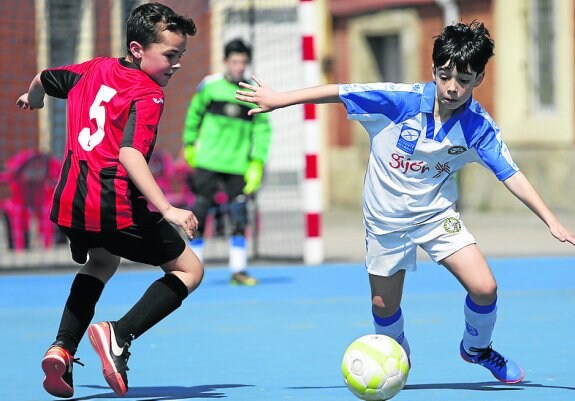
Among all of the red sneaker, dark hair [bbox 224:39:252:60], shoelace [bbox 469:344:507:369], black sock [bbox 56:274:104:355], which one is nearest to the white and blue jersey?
shoelace [bbox 469:344:507:369]

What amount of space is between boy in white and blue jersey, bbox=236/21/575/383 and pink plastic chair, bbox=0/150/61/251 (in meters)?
9.04

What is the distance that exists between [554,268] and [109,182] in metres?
7.14

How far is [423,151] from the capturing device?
21.2 feet

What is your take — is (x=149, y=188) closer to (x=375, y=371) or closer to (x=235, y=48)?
(x=375, y=371)

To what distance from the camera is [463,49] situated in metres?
6.25

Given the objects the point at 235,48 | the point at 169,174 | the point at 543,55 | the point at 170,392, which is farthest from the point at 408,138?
the point at 543,55

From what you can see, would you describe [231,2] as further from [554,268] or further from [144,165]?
[144,165]

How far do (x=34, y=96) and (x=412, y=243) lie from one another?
190 centimetres

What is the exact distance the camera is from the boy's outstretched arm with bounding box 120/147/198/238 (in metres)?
5.80

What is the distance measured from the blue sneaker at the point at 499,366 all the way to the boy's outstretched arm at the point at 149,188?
167cm

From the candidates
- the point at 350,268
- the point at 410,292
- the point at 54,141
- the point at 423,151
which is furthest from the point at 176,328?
the point at 54,141

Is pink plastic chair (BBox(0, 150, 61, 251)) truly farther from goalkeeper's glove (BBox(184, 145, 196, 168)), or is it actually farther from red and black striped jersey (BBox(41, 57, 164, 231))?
red and black striped jersey (BBox(41, 57, 164, 231))

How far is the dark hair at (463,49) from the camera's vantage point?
623cm

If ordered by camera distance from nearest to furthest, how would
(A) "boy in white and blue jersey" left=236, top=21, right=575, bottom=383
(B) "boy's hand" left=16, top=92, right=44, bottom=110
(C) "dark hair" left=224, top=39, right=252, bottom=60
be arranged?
(A) "boy in white and blue jersey" left=236, top=21, right=575, bottom=383
(B) "boy's hand" left=16, top=92, right=44, bottom=110
(C) "dark hair" left=224, top=39, right=252, bottom=60
